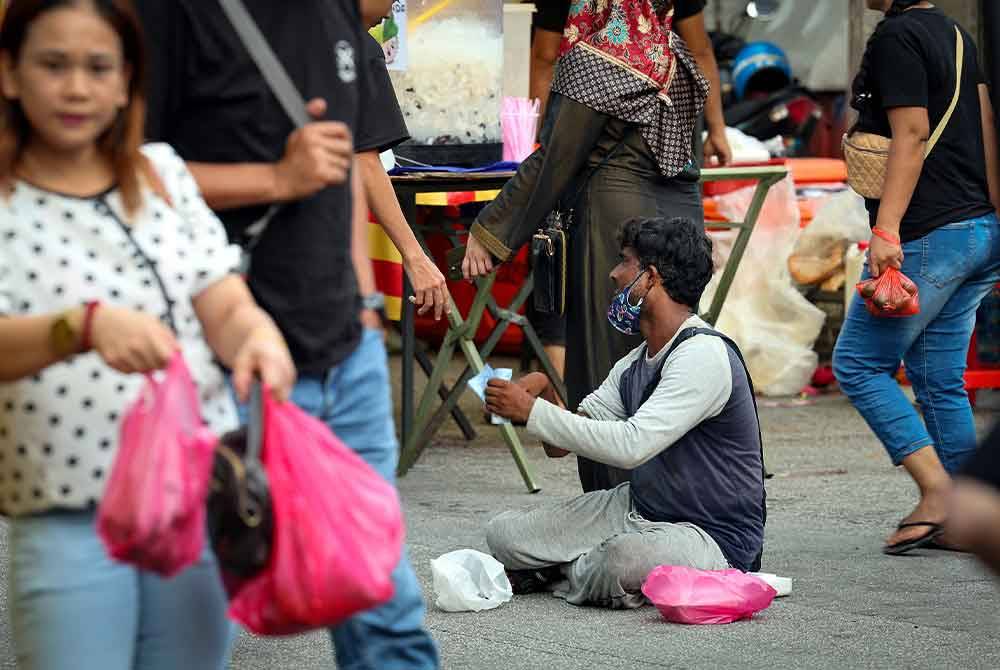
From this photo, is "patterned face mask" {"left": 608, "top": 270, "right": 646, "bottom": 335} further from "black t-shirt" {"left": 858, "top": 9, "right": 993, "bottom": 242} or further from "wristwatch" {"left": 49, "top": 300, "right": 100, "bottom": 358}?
"wristwatch" {"left": 49, "top": 300, "right": 100, "bottom": 358}

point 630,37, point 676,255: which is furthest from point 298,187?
point 630,37

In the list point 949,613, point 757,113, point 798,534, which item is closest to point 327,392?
point 949,613

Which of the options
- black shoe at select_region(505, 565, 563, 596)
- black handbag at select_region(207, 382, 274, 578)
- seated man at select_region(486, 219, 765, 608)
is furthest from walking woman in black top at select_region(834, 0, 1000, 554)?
black handbag at select_region(207, 382, 274, 578)

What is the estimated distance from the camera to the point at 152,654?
2400 millimetres

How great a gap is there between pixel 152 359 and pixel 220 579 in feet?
1.23

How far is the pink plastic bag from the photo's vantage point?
4.50m

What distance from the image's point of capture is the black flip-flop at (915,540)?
17.5 ft

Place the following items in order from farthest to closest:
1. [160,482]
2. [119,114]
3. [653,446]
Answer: [653,446] < [119,114] < [160,482]

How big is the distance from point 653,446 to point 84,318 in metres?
2.52

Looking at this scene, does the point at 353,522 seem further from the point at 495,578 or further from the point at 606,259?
the point at 606,259

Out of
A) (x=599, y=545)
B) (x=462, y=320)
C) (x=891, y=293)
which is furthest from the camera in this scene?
(x=462, y=320)

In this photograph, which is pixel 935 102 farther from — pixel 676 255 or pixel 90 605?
pixel 90 605

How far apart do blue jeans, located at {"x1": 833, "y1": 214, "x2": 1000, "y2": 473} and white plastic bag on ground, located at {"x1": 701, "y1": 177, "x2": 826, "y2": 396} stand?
10.3 feet

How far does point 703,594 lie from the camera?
4.51 m
